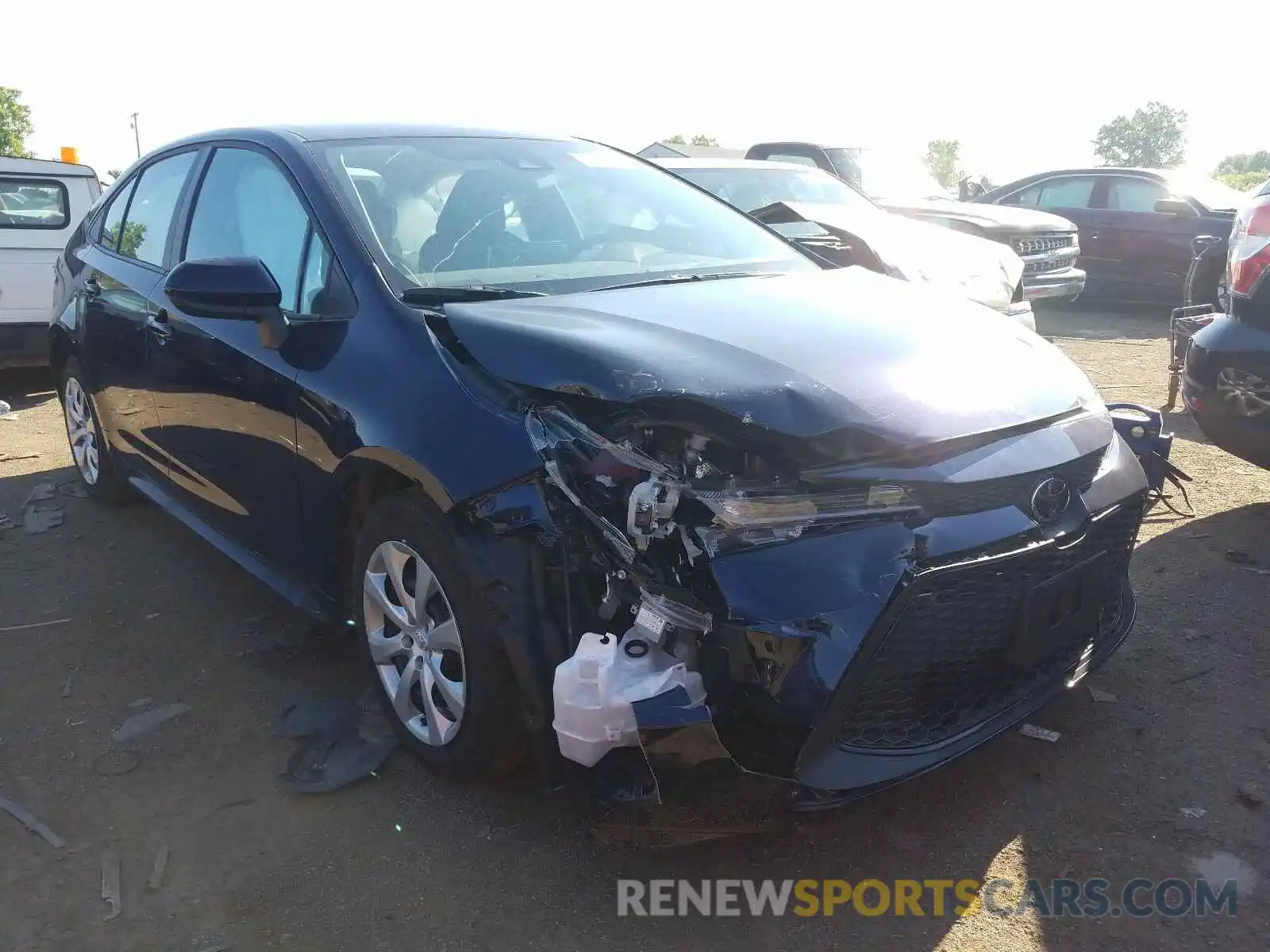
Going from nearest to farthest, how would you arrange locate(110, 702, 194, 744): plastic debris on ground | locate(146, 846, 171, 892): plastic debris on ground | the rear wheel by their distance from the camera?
locate(146, 846, 171, 892): plastic debris on ground, locate(110, 702, 194, 744): plastic debris on ground, the rear wheel

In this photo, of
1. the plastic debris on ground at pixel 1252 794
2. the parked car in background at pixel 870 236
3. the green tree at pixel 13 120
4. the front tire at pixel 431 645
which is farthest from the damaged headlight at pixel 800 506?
the green tree at pixel 13 120

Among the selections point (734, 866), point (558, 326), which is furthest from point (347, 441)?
point (734, 866)

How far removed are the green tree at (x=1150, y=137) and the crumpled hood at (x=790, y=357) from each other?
129 meters

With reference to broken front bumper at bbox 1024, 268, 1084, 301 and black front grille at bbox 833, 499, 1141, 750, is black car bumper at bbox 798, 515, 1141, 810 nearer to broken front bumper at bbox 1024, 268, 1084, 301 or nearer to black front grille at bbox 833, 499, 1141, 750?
black front grille at bbox 833, 499, 1141, 750

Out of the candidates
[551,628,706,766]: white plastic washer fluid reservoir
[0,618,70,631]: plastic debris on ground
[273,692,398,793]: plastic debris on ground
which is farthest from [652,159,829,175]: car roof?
[551,628,706,766]: white plastic washer fluid reservoir

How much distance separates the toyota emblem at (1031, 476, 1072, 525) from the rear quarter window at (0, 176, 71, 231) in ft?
26.4

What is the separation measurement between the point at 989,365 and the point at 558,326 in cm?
107

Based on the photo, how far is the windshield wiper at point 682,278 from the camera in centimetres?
299

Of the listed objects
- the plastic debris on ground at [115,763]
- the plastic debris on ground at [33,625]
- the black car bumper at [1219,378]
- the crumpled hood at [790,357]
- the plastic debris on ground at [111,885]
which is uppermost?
the crumpled hood at [790,357]

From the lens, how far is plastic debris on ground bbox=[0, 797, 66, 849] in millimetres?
2604

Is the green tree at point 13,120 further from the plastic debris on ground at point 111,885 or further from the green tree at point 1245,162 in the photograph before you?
the green tree at point 1245,162

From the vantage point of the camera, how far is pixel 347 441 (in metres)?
2.71

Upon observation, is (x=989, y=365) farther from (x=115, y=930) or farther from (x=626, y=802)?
(x=115, y=930)

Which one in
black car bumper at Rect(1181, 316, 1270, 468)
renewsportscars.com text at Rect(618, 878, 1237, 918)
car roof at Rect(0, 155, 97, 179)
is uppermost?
car roof at Rect(0, 155, 97, 179)
